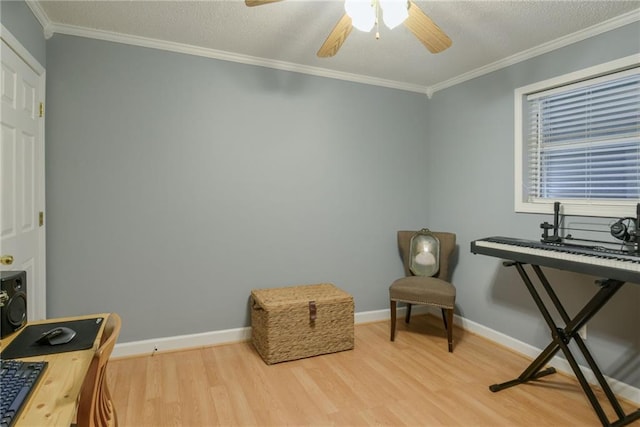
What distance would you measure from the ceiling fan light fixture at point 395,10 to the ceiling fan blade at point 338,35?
260mm

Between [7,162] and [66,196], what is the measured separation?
70cm

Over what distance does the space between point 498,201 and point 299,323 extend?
1971mm

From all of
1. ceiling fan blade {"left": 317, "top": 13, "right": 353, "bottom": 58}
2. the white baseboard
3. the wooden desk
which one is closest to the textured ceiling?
ceiling fan blade {"left": 317, "top": 13, "right": 353, "bottom": 58}

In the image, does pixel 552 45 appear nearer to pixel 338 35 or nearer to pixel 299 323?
pixel 338 35

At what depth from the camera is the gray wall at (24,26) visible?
189 centimetres

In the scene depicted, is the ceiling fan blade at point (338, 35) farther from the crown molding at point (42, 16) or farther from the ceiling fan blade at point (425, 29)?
the crown molding at point (42, 16)

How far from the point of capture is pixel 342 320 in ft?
9.73

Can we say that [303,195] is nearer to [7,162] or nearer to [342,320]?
[342,320]

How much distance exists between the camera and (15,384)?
105 centimetres

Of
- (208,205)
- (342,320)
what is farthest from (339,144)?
(342,320)

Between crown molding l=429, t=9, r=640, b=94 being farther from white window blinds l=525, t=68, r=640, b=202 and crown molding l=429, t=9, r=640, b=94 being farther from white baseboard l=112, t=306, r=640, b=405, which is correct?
white baseboard l=112, t=306, r=640, b=405

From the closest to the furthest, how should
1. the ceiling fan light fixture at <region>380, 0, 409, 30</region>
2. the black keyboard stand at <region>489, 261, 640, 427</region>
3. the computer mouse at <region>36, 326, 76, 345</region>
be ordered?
1. the computer mouse at <region>36, 326, 76, 345</region>
2. the ceiling fan light fixture at <region>380, 0, 409, 30</region>
3. the black keyboard stand at <region>489, 261, 640, 427</region>

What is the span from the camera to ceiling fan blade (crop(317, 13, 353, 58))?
6.27 ft

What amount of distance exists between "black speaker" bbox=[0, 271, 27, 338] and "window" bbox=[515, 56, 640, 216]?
322cm
